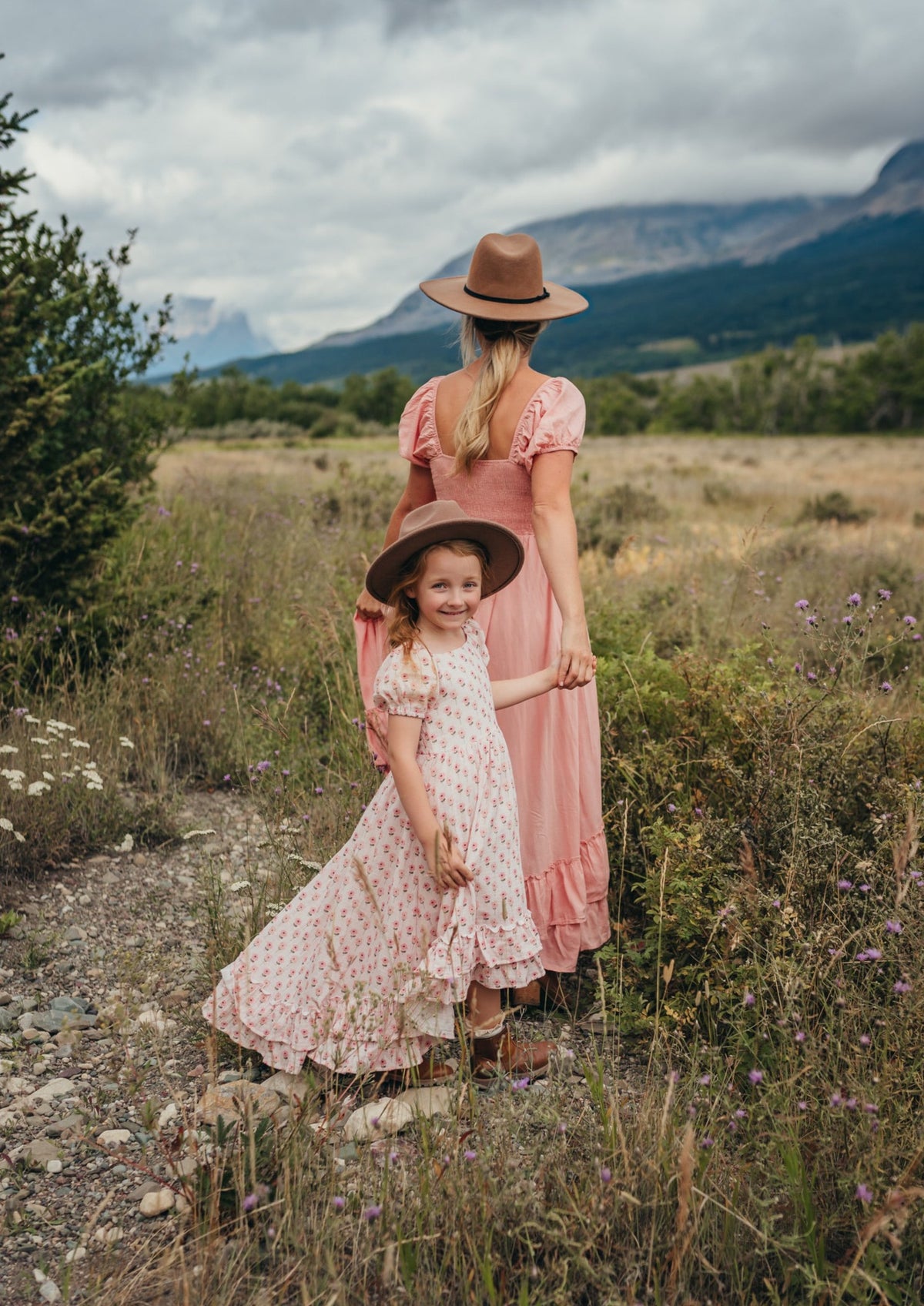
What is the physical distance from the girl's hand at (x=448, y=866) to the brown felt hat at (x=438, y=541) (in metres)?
0.71

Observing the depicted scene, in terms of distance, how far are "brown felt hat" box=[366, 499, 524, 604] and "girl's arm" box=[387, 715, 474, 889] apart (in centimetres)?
41

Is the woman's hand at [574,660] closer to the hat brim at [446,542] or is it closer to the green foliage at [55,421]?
the hat brim at [446,542]

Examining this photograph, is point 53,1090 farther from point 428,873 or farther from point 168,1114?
point 428,873

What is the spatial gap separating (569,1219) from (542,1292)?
136 millimetres

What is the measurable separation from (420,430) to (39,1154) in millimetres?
2290

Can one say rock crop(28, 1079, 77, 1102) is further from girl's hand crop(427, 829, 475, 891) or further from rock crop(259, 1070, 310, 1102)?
girl's hand crop(427, 829, 475, 891)

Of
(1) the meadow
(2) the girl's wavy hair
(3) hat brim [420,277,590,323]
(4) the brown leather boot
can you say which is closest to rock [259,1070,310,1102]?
(1) the meadow

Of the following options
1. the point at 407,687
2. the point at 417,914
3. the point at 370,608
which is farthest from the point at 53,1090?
the point at 370,608

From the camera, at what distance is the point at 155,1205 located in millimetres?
2137

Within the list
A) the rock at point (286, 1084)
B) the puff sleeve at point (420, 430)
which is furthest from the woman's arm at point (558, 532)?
the rock at point (286, 1084)

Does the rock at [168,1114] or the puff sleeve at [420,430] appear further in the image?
the puff sleeve at [420,430]

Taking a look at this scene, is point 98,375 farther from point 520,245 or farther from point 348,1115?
point 348,1115

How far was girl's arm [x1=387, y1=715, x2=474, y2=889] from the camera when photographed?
7.99ft

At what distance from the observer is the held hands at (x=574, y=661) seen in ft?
8.73
